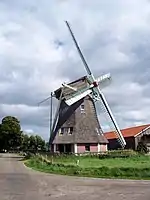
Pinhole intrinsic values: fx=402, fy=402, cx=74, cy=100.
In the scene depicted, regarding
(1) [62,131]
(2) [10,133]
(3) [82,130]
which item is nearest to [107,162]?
(3) [82,130]

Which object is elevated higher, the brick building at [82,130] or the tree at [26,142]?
the tree at [26,142]

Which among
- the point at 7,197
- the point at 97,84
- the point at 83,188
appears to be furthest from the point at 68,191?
the point at 97,84

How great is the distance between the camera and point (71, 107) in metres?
64.2

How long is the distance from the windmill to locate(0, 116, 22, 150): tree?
179ft

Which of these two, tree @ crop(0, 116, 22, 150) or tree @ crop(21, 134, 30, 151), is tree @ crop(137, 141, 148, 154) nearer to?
tree @ crop(0, 116, 22, 150)

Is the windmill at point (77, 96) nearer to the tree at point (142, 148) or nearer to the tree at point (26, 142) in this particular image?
the tree at point (142, 148)

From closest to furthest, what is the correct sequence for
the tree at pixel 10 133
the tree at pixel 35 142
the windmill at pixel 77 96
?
the windmill at pixel 77 96 < the tree at pixel 10 133 < the tree at pixel 35 142

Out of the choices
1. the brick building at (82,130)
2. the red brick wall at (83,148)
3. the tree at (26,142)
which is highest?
the tree at (26,142)

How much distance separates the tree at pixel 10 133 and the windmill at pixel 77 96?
54631mm

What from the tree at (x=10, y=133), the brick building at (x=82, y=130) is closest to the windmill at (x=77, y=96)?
the brick building at (x=82, y=130)

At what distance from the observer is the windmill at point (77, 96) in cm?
6219

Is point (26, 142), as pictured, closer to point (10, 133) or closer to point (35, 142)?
point (35, 142)

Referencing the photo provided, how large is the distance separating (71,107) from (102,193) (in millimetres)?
45311

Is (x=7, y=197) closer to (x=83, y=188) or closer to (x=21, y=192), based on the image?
(x=21, y=192)
